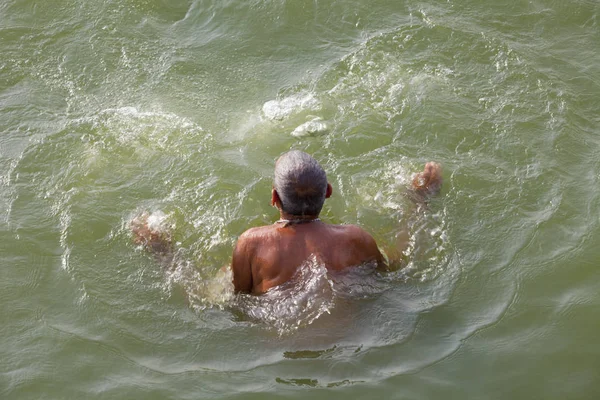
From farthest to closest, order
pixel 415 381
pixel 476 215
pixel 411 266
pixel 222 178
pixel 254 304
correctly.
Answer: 1. pixel 222 178
2. pixel 476 215
3. pixel 411 266
4. pixel 254 304
5. pixel 415 381

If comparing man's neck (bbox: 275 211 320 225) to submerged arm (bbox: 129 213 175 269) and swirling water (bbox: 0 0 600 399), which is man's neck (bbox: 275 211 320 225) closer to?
swirling water (bbox: 0 0 600 399)

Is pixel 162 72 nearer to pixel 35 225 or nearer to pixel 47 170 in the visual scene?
pixel 47 170

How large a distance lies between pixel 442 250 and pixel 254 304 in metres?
1.47

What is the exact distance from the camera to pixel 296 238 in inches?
186

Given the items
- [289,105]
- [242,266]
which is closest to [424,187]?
[289,105]

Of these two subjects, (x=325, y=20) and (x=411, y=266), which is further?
(x=325, y=20)

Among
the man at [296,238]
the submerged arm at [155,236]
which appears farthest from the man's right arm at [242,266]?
the submerged arm at [155,236]

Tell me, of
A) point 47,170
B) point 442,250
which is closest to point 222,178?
point 47,170

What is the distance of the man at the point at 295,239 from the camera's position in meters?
4.60

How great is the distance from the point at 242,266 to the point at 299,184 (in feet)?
2.31

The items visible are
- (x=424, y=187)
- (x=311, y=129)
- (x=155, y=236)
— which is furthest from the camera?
(x=311, y=129)

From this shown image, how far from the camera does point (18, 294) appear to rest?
5.30 meters

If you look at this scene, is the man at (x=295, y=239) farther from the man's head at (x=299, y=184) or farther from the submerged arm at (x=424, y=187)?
the submerged arm at (x=424, y=187)

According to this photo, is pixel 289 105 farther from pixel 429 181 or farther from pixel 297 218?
pixel 297 218
